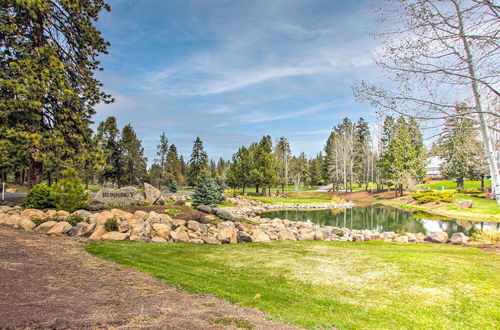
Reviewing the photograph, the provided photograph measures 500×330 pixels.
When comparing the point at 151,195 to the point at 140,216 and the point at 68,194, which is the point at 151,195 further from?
the point at 140,216

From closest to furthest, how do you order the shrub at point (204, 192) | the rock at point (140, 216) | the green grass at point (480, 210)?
the rock at point (140, 216), the shrub at point (204, 192), the green grass at point (480, 210)

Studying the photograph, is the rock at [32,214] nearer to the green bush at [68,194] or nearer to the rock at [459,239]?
the green bush at [68,194]

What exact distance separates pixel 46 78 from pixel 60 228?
7.09 metres

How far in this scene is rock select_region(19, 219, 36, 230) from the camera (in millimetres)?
8941

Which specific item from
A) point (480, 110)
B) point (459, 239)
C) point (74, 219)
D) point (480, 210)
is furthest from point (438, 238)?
point (480, 210)

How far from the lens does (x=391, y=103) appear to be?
513 cm

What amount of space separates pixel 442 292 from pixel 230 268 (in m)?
3.98

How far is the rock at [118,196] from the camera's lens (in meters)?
15.8

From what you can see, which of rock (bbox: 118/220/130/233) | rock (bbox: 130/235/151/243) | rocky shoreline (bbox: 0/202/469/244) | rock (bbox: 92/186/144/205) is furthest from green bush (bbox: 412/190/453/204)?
rock (bbox: 118/220/130/233)

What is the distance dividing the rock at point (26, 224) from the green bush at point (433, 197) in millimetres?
34890

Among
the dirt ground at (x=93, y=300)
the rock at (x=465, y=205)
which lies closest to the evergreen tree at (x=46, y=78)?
the dirt ground at (x=93, y=300)

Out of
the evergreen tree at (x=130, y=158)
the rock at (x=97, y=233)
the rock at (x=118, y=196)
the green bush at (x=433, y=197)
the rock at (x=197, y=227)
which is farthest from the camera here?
the evergreen tree at (x=130, y=158)

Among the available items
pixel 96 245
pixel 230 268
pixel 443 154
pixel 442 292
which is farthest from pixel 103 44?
pixel 442 292

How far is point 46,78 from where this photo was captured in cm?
1220
